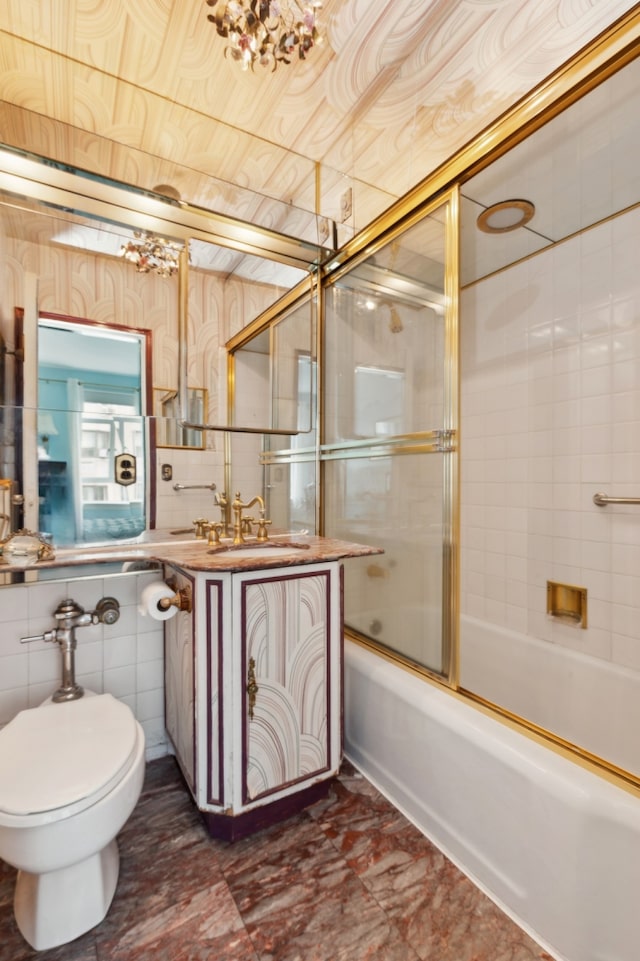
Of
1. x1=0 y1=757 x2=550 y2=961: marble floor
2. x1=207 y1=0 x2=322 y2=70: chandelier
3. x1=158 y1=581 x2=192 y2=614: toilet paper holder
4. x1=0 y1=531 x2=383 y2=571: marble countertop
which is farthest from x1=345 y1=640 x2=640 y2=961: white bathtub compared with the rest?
x1=207 y1=0 x2=322 y2=70: chandelier

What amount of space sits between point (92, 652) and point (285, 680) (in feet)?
2.57

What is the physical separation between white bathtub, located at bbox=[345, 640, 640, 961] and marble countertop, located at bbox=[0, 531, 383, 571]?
0.56m

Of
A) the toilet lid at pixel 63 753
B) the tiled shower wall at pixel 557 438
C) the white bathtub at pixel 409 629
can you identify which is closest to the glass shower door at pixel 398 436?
the white bathtub at pixel 409 629

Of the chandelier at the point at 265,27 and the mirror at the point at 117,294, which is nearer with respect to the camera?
the chandelier at the point at 265,27

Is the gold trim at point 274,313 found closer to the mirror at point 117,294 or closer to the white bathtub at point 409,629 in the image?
the mirror at point 117,294

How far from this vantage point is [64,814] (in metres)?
0.96

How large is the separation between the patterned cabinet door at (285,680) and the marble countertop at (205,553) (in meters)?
0.07

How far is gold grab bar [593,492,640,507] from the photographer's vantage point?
1665 millimetres

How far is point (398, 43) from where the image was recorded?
5.00ft

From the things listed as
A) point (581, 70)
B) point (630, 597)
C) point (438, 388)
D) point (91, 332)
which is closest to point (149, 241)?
point (91, 332)

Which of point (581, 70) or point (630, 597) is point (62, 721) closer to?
point (630, 597)

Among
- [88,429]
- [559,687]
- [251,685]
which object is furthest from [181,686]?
[559,687]

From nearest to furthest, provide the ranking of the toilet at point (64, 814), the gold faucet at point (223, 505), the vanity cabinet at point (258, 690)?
the toilet at point (64, 814) < the vanity cabinet at point (258, 690) < the gold faucet at point (223, 505)

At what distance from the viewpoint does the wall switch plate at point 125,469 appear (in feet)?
5.28
